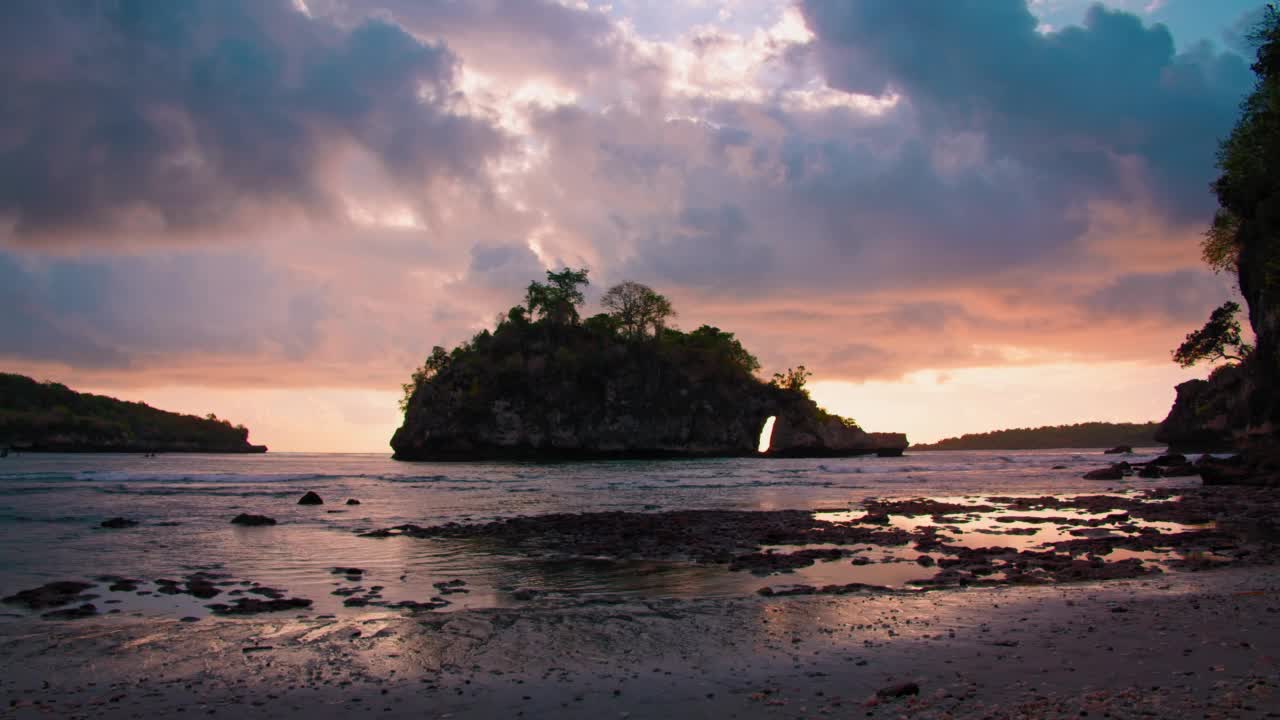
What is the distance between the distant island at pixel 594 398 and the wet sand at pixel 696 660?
336ft

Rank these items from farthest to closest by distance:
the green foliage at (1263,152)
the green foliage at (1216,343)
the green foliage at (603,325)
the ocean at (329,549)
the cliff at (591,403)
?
the green foliage at (603,325) < the cliff at (591,403) < the green foliage at (1216,343) < the green foliage at (1263,152) < the ocean at (329,549)

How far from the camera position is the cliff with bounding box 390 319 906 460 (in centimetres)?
10956

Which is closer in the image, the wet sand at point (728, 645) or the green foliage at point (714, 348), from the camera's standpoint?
the wet sand at point (728, 645)

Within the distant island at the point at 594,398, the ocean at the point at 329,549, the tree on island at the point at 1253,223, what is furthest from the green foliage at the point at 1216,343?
the distant island at the point at 594,398

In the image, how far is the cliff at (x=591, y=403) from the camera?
4313 inches

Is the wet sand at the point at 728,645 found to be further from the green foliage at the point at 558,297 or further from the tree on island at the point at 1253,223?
the green foliage at the point at 558,297

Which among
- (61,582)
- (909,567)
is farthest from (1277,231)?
(61,582)

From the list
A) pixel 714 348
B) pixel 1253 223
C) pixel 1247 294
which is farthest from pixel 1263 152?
pixel 714 348

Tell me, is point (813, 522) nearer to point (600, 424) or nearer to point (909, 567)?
point (909, 567)

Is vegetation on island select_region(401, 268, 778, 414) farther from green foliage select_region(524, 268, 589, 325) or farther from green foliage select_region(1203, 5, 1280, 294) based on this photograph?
green foliage select_region(1203, 5, 1280, 294)

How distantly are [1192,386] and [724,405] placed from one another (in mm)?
64373

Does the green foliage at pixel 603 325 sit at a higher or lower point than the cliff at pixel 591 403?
higher

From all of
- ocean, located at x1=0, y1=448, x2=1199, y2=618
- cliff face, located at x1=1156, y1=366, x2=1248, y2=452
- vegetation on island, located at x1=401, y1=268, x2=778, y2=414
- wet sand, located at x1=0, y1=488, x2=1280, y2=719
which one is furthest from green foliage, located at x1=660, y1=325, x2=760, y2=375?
wet sand, located at x1=0, y1=488, x2=1280, y2=719

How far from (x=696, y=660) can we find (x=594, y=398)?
109079 mm
